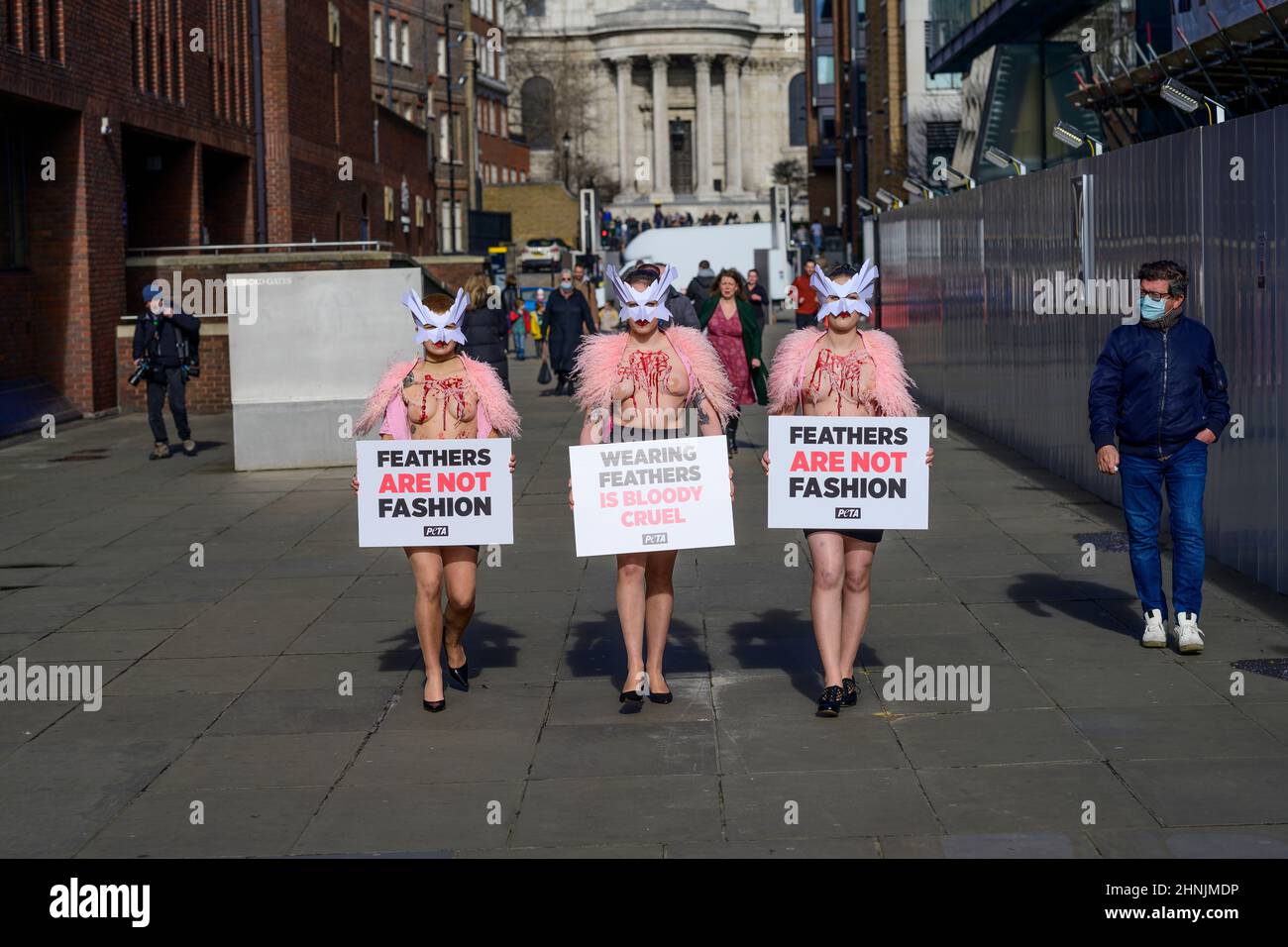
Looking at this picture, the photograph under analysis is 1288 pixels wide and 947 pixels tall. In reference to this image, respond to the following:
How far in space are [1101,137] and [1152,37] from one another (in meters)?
5.10

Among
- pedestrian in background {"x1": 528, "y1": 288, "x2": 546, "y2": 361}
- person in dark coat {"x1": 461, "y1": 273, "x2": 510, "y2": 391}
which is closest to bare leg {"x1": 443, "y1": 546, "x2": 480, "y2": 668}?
person in dark coat {"x1": 461, "y1": 273, "x2": 510, "y2": 391}

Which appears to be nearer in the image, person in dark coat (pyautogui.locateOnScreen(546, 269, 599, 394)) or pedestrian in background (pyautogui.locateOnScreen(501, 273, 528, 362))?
person in dark coat (pyautogui.locateOnScreen(546, 269, 599, 394))

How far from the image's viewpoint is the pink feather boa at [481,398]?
27.7ft

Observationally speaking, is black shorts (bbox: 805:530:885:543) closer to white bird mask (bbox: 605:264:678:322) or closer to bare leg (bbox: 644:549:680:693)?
bare leg (bbox: 644:549:680:693)

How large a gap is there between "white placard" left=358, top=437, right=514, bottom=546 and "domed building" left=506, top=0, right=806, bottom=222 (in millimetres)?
129548

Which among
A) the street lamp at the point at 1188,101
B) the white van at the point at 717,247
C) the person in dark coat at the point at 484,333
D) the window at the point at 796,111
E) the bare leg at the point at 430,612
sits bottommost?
the bare leg at the point at 430,612

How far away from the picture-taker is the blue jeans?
30.0 feet

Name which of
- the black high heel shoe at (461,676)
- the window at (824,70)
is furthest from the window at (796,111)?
the black high heel shoe at (461,676)

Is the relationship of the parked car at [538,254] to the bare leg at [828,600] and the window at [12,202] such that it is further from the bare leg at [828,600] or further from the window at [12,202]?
the bare leg at [828,600]

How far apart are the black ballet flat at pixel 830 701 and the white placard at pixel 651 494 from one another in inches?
31.0

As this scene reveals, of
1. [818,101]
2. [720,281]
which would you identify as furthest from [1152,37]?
[818,101]

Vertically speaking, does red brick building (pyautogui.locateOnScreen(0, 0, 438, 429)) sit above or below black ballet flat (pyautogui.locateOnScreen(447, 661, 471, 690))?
above

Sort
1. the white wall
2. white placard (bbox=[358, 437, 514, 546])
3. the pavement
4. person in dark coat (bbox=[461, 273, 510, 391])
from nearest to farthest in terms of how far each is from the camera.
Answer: the pavement < white placard (bbox=[358, 437, 514, 546]) < person in dark coat (bbox=[461, 273, 510, 391]) < the white wall
